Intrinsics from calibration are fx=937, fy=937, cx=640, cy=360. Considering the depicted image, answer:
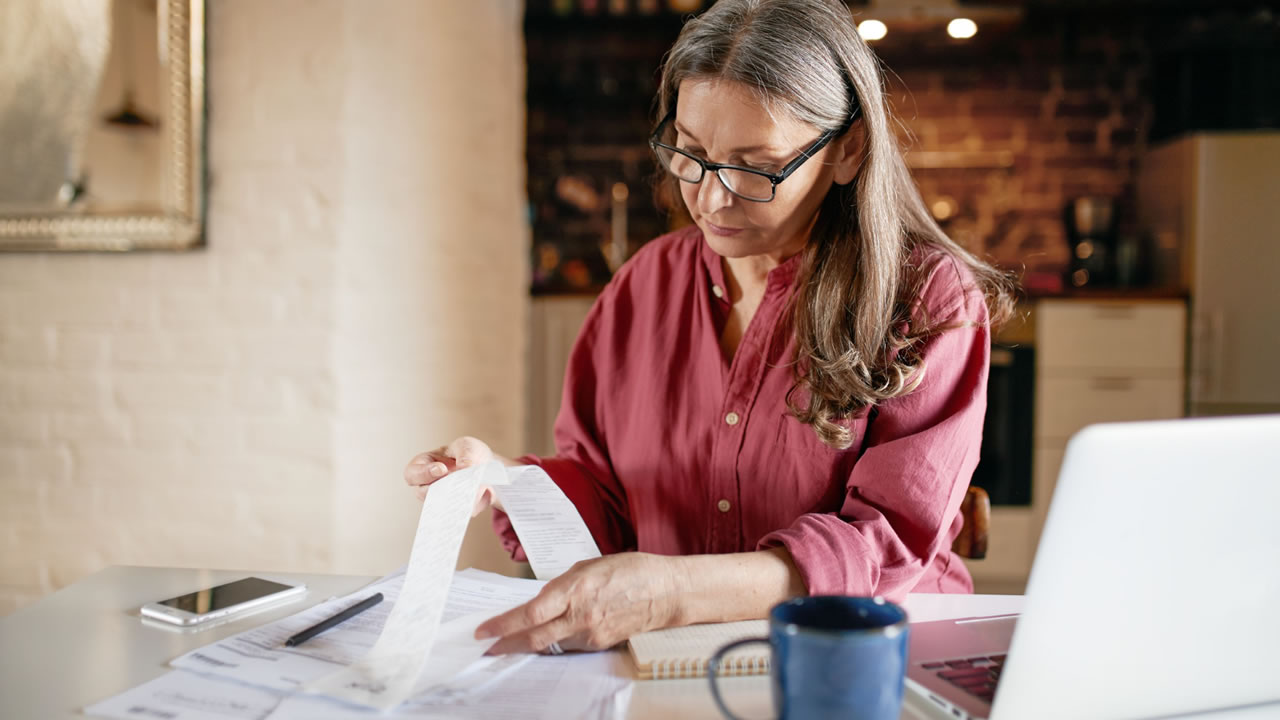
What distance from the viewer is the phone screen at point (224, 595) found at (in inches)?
35.4

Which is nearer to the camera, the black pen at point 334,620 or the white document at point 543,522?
the black pen at point 334,620

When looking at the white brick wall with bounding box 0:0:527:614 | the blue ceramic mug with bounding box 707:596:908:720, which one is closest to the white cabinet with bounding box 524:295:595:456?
the white brick wall with bounding box 0:0:527:614

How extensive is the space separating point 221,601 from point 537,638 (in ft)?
1.17

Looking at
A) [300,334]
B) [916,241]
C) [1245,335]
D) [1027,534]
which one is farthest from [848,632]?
[1245,335]

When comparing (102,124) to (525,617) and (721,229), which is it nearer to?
(721,229)

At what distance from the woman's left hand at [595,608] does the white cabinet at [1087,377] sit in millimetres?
2672

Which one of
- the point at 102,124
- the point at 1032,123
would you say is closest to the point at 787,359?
the point at 102,124

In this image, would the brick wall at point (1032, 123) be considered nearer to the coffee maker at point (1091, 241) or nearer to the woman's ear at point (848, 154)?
the coffee maker at point (1091, 241)

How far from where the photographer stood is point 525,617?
77 cm

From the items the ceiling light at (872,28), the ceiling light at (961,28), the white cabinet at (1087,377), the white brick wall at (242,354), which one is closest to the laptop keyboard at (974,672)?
the white brick wall at (242,354)

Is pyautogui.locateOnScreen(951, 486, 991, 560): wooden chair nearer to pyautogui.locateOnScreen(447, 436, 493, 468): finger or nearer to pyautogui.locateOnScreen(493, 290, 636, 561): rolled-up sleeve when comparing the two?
pyautogui.locateOnScreen(493, 290, 636, 561): rolled-up sleeve

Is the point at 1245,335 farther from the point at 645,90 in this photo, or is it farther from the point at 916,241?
the point at 916,241

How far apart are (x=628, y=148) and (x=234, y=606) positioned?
3.19m

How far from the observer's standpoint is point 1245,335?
3193 mm
